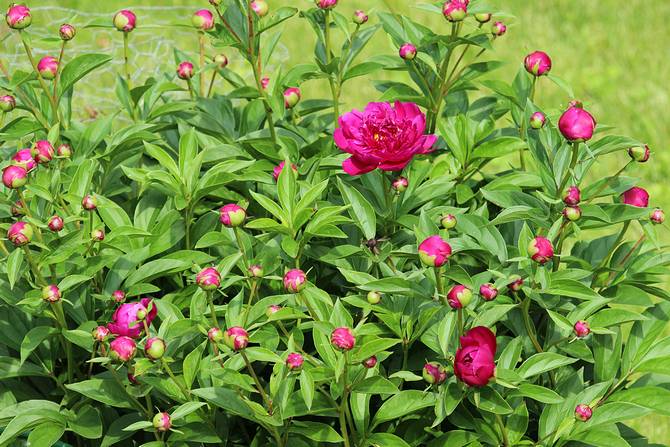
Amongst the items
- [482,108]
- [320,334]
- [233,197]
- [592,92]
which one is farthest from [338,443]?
[592,92]

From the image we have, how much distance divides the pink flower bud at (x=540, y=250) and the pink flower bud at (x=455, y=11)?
0.46 meters

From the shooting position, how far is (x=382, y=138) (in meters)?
1.60

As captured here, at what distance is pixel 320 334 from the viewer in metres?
1.50

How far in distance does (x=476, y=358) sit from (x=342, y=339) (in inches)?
8.6

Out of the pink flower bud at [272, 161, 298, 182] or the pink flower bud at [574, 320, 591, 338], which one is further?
the pink flower bud at [272, 161, 298, 182]

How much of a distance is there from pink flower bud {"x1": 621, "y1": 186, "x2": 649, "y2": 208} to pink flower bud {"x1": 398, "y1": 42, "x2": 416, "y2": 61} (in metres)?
0.44

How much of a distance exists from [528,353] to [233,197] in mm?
576

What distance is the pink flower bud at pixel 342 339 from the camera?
4.33 ft

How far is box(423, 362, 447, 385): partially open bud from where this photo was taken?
1.47 m

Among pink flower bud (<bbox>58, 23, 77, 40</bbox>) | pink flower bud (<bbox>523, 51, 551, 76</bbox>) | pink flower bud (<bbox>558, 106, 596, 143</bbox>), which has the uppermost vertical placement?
pink flower bud (<bbox>558, 106, 596, 143</bbox>)

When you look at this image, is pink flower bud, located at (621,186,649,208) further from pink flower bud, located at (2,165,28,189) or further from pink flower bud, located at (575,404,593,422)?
pink flower bud, located at (2,165,28,189)

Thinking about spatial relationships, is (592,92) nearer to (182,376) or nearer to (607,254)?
(607,254)

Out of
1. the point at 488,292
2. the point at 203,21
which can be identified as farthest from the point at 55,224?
the point at 488,292

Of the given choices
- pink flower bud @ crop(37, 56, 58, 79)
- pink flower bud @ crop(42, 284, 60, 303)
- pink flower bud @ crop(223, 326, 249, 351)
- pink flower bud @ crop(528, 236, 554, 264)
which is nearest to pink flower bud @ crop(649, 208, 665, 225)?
pink flower bud @ crop(528, 236, 554, 264)
